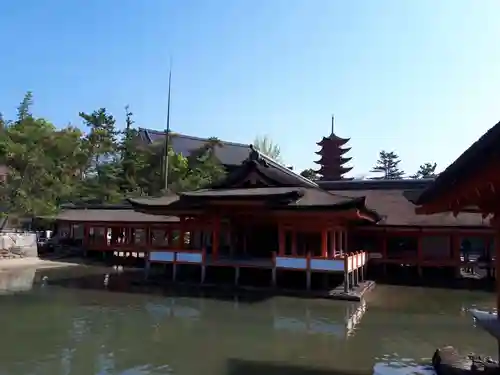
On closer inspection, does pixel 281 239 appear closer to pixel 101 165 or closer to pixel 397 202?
pixel 397 202

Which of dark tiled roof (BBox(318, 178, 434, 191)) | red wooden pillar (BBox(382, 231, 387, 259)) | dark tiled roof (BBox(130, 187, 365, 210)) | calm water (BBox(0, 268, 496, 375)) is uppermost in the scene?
dark tiled roof (BBox(318, 178, 434, 191))

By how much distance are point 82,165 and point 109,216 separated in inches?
484

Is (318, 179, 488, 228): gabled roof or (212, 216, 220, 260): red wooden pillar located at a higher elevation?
(318, 179, 488, 228): gabled roof

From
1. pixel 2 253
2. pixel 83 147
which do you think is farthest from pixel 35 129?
pixel 2 253

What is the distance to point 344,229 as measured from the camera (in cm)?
1933

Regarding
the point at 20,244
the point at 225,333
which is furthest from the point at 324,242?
the point at 20,244

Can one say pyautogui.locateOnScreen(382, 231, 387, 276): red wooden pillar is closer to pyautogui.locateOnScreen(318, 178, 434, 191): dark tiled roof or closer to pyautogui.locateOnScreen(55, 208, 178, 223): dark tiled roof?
pyautogui.locateOnScreen(318, 178, 434, 191): dark tiled roof

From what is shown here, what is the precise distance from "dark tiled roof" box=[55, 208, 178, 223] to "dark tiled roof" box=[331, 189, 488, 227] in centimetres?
986

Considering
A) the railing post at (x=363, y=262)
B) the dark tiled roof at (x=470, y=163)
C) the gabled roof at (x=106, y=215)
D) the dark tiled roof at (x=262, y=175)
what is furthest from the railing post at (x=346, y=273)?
the gabled roof at (x=106, y=215)

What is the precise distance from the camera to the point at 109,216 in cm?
2652

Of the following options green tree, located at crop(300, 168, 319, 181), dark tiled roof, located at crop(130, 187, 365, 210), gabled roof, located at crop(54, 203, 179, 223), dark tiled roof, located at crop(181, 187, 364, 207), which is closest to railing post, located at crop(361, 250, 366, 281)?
dark tiled roof, located at crop(130, 187, 365, 210)

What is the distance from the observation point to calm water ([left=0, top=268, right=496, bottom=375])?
27.1 feet

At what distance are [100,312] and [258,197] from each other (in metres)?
6.03

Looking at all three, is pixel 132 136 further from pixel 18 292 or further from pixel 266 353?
pixel 266 353
